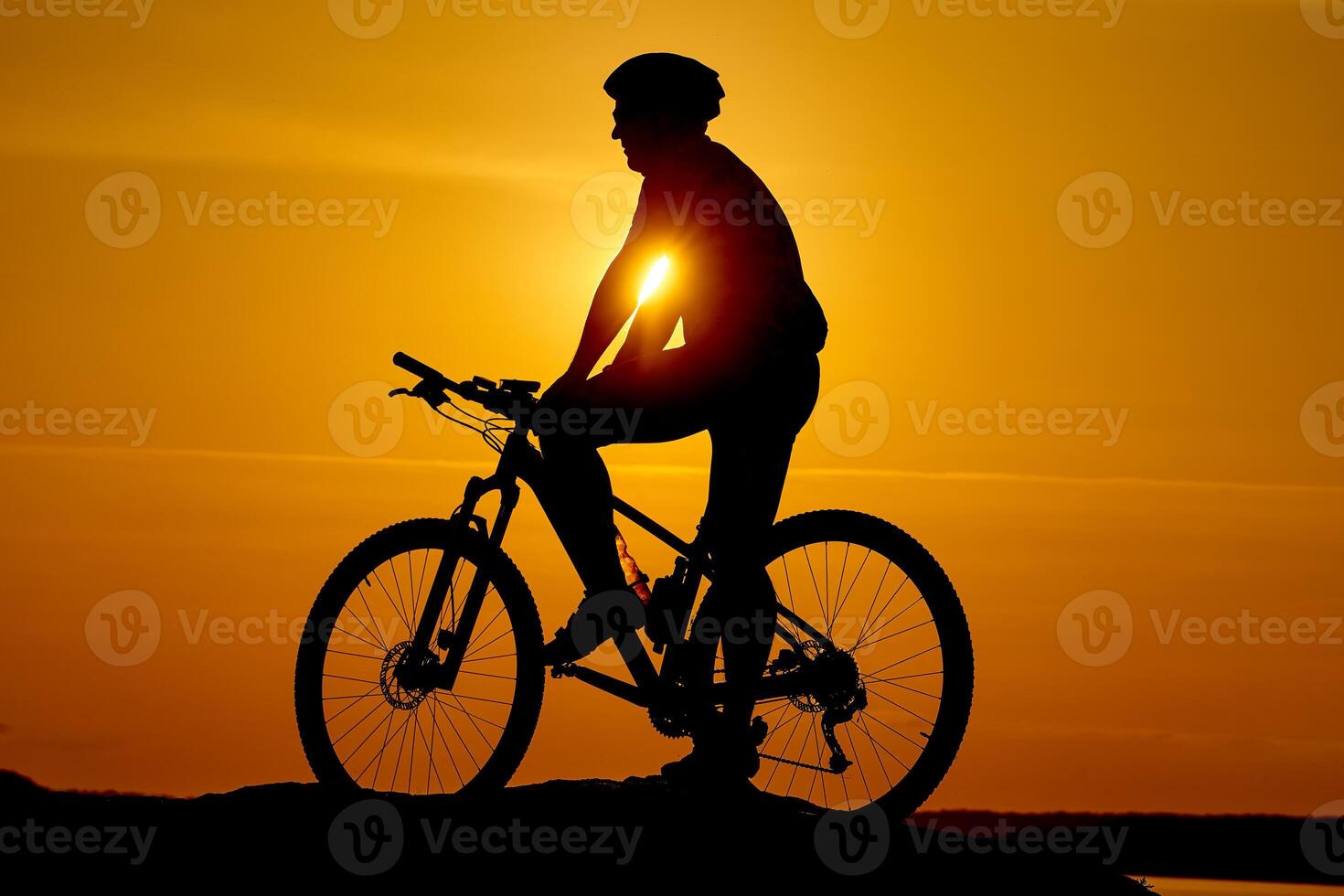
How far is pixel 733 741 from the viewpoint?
6.11m

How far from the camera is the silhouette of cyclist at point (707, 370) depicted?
580 centimetres

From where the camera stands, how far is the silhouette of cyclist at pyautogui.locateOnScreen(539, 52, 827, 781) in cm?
580

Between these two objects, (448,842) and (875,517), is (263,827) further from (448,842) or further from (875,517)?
(875,517)

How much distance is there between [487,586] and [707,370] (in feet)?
4.31

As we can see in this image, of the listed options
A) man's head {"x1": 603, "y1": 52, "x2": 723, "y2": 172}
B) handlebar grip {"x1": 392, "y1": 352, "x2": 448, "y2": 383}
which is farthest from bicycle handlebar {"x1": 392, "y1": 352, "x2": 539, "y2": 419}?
man's head {"x1": 603, "y1": 52, "x2": 723, "y2": 172}

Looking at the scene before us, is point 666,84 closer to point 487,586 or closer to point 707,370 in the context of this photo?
point 707,370

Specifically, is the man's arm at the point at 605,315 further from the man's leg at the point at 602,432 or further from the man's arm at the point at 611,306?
the man's leg at the point at 602,432

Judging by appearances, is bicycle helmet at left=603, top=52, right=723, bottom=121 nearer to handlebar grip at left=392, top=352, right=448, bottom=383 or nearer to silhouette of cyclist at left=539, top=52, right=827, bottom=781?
silhouette of cyclist at left=539, top=52, right=827, bottom=781

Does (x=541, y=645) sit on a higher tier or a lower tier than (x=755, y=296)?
lower

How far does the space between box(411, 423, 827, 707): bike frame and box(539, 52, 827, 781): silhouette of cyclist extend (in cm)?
9

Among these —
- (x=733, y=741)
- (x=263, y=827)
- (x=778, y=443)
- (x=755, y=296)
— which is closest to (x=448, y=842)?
(x=263, y=827)

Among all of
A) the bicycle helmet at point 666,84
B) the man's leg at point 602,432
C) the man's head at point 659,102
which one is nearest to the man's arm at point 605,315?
the man's leg at point 602,432

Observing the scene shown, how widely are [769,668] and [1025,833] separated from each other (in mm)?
1320

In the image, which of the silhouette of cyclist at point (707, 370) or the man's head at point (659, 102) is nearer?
the silhouette of cyclist at point (707, 370)
